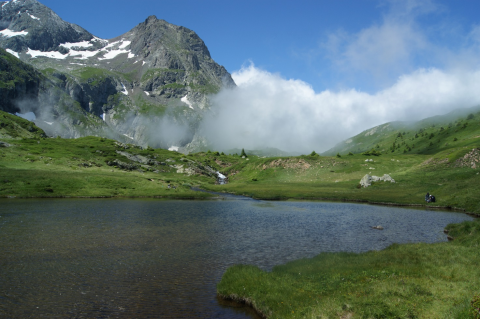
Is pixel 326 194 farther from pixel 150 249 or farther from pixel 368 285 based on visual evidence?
pixel 368 285

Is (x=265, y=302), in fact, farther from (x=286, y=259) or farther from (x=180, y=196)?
(x=180, y=196)

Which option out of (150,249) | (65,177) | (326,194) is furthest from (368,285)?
(65,177)

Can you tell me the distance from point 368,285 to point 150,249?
24764mm

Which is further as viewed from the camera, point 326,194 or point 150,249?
point 326,194

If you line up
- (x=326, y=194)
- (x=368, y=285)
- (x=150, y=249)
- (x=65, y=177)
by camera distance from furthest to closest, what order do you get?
(x=326, y=194) → (x=65, y=177) → (x=150, y=249) → (x=368, y=285)

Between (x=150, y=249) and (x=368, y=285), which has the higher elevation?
(x=368, y=285)

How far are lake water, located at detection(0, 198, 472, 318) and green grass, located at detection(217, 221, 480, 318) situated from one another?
8.52 ft

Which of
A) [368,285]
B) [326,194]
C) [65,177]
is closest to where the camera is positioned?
[368,285]

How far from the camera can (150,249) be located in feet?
114

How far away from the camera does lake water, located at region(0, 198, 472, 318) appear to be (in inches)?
835

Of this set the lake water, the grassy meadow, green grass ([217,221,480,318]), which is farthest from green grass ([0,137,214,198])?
green grass ([217,221,480,318])

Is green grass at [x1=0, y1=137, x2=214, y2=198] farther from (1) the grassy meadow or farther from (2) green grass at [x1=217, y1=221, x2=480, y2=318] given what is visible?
(2) green grass at [x1=217, y1=221, x2=480, y2=318]

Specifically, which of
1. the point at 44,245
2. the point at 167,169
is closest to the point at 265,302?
the point at 44,245

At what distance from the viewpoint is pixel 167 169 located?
542 feet
